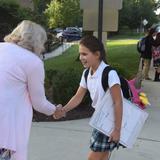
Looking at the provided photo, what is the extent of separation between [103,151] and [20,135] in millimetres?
925

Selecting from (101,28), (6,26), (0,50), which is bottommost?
(6,26)

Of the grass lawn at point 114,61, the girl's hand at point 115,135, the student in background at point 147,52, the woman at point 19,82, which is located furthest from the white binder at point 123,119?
the student in background at point 147,52

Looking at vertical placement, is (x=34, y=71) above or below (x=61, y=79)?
above

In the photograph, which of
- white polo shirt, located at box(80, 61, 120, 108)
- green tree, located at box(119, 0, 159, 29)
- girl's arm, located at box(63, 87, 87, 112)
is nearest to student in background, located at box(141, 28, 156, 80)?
girl's arm, located at box(63, 87, 87, 112)

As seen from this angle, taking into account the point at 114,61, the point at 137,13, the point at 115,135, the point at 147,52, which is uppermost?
the point at 115,135

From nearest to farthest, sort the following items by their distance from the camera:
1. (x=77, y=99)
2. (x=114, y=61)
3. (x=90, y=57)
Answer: (x=90, y=57), (x=77, y=99), (x=114, y=61)

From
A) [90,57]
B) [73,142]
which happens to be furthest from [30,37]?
[73,142]

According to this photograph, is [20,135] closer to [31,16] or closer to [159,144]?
[159,144]

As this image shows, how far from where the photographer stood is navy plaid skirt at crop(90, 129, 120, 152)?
4414 mm

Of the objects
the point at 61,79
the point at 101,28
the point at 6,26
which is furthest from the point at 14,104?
the point at 6,26

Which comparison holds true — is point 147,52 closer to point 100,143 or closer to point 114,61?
point 114,61

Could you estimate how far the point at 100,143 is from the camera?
4.45 metres

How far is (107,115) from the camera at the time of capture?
14.1 feet

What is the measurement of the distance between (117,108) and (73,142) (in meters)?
2.78
